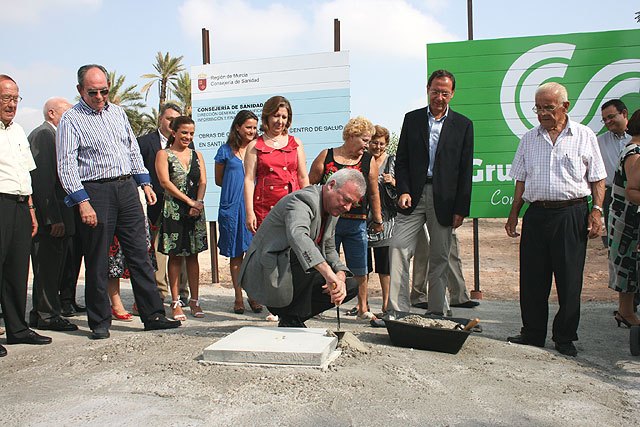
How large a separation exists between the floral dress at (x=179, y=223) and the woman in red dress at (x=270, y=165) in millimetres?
714

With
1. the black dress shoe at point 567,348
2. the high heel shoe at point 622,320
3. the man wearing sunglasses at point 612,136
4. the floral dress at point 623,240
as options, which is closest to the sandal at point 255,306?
the black dress shoe at point 567,348

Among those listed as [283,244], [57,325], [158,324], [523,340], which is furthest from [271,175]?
[523,340]

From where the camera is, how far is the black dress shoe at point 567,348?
487 cm

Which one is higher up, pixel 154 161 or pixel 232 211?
pixel 154 161

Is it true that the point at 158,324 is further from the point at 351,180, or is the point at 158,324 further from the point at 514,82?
the point at 514,82

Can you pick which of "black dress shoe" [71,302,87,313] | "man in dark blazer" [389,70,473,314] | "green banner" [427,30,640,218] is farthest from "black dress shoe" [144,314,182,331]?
"green banner" [427,30,640,218]

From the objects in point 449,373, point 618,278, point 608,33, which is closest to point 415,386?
point 449,373

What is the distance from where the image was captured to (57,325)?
5.57 meters

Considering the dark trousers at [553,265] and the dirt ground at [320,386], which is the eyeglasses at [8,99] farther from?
the dark trousers at [553,265]

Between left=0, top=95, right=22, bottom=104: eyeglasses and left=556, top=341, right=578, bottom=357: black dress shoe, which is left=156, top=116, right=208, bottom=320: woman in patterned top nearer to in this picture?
left=0, top=95, right=22, bottom=104: eyeglasses

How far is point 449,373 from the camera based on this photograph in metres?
4.03

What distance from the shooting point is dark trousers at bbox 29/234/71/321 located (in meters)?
5.60

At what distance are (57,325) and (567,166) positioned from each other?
4410 mm

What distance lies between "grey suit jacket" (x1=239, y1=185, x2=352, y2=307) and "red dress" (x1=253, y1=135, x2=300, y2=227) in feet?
3.27
